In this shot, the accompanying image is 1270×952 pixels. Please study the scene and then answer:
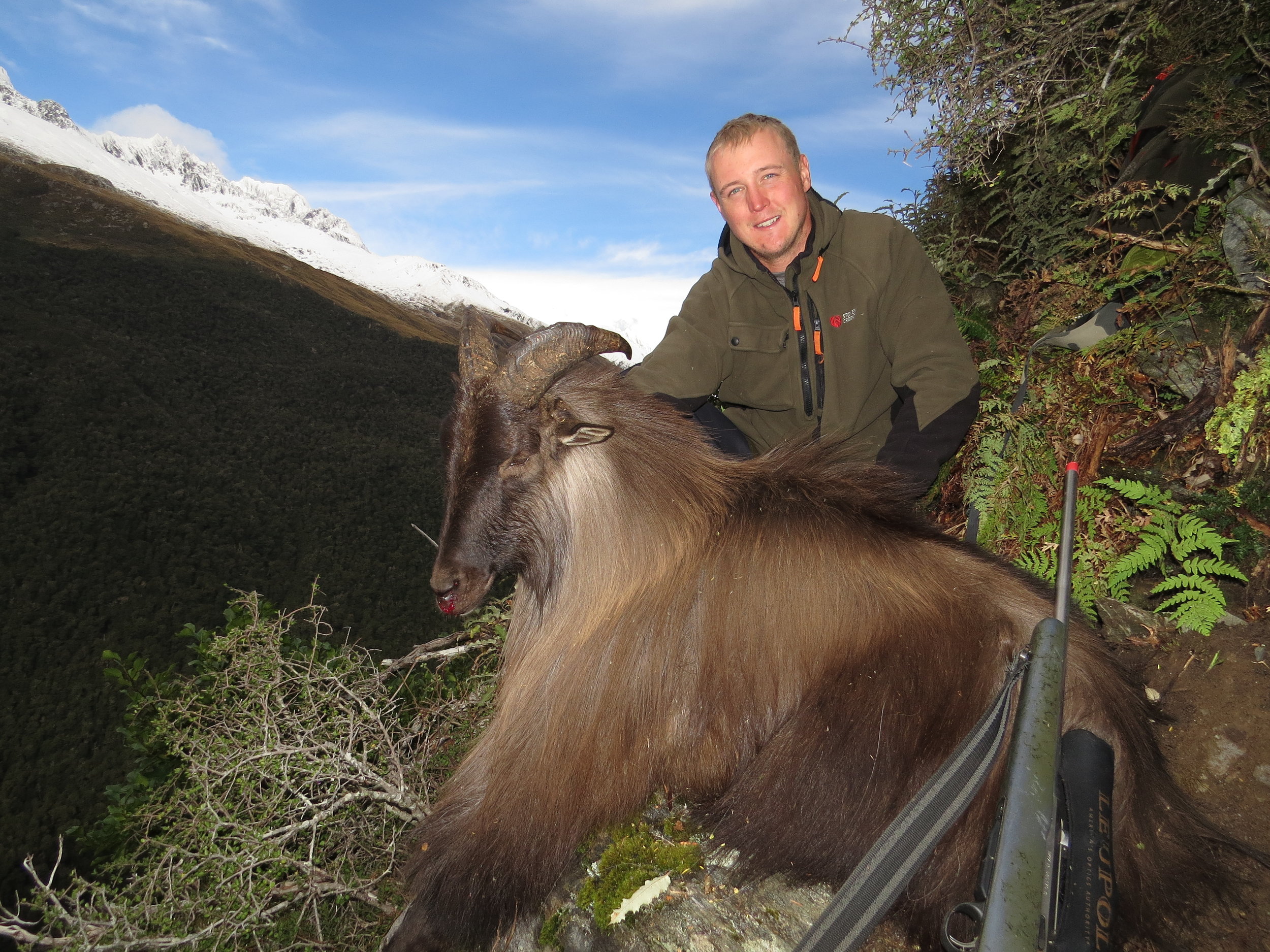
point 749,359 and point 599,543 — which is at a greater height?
point 749,359

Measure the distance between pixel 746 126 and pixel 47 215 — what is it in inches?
2854

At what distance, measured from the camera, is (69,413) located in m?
38.5

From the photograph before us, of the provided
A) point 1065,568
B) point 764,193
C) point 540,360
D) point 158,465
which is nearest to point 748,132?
point 764,193

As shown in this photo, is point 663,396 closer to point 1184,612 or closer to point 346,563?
point 1184,612

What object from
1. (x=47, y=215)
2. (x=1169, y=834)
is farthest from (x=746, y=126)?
(x=47, y=215)

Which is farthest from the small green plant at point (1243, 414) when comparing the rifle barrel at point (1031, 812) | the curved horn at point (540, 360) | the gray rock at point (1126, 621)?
the curved horn at point (540, 360)

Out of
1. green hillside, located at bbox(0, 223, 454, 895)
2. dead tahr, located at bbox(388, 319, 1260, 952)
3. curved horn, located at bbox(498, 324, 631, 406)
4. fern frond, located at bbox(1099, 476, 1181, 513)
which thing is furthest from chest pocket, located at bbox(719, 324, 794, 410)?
green hillside, located at bbox(0, 223, 454, 895)

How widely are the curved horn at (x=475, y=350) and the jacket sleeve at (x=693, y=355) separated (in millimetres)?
Answer: 1009

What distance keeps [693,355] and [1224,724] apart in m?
3.11

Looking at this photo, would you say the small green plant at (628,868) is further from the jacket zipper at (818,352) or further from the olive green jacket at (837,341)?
the jacket zipper at (818,352)

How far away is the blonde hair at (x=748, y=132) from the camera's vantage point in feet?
12.8

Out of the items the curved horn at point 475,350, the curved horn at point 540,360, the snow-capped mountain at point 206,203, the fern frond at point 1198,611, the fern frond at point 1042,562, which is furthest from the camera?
the snow-capped mountain at point 206,203

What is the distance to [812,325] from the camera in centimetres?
420

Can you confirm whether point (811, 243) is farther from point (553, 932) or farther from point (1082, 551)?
point (553, 932)
